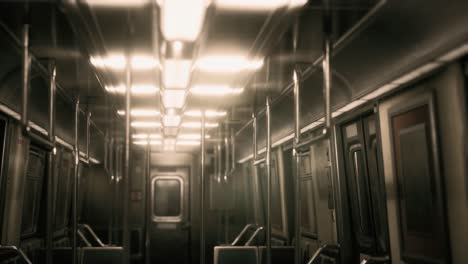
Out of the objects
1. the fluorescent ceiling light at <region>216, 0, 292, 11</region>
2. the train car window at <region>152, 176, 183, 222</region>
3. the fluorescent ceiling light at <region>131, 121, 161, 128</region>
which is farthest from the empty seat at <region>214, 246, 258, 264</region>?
the train car window at <region>152, 176, 183, 222</region>

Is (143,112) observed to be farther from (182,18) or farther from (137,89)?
(182,18)

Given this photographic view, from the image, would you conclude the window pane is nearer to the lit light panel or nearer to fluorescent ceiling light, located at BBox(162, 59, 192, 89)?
the lit light panel

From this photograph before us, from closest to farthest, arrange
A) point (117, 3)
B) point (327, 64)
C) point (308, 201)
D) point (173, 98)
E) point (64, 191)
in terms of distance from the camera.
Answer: point (117, 3) < point (327, 64) < point (173, 98) < point (308, 201) < point (64, 191)

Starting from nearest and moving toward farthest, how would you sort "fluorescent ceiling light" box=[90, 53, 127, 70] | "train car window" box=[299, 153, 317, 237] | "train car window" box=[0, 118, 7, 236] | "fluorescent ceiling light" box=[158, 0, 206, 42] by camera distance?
"fluorescent ceiling light" box=[158, 0, 206, 42] → "fluorescent ceiling light" box=[90, 53, 127, 70] → "train car window" box=[0, 118, 7, 236] → "train car window" box=[299, 153, 317, 237]

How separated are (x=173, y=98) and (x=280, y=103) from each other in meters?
1.34

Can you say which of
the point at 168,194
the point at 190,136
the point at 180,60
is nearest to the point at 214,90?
the point at 180,60

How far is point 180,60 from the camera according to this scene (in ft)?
11.4

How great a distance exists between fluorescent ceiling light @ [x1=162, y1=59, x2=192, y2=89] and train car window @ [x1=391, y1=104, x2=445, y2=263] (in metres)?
1.59

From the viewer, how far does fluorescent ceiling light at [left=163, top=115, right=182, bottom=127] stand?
603 cm

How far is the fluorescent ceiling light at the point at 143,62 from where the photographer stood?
3.38 m

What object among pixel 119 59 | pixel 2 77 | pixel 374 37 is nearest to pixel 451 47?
pixel 374 37

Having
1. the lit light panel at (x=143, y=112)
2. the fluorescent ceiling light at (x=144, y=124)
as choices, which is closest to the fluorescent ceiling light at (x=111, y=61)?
the lit light panel at (x=143, y=112)

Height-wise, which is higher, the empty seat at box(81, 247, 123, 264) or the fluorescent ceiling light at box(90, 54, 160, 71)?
the fluorescent ceiling light at box(90, 54, 160, 71)

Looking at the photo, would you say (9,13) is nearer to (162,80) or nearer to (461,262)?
(162,80)
